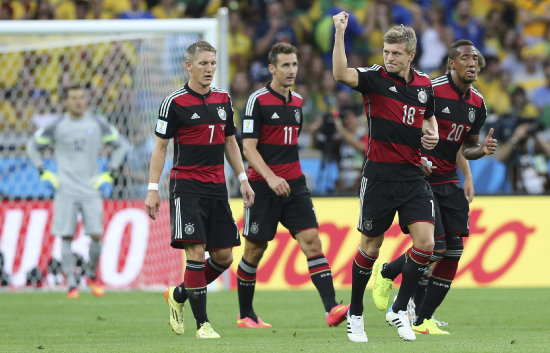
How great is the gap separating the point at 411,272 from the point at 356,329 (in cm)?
60

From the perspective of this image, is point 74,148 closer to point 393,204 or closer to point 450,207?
point 450,207

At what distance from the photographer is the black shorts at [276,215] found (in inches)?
364

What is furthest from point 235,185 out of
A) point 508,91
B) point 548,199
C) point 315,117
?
point 508,91

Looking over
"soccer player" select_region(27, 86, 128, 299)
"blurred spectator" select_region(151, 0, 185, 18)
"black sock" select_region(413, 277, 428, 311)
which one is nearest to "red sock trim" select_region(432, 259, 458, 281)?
"black sock" select_region(413, 277, 428, 311)

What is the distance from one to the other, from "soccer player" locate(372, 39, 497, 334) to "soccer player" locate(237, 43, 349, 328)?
1172 millimetres

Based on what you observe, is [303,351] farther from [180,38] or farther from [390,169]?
[180,38]

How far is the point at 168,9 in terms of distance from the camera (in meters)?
18.5

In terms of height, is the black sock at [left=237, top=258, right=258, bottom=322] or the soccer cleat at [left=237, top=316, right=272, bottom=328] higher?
the black sock at [left=237, top=258, right=258, bottom=322]

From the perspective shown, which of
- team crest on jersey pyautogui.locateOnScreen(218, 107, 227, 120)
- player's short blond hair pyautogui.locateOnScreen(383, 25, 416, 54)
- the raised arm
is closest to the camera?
the raised arm

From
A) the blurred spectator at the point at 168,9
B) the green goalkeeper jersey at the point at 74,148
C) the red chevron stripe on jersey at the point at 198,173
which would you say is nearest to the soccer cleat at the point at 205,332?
the red chevron stripe on jersey at the point at 198,173

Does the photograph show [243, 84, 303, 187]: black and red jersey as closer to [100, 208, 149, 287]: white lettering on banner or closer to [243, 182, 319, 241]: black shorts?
[243, 182, 319, 241]: black shorts

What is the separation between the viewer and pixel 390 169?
7.59m

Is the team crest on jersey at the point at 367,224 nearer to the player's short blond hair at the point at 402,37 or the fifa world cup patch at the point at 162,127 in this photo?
the player's short blond hair at the point at 402,37

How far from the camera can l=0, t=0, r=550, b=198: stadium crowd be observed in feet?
49.1
